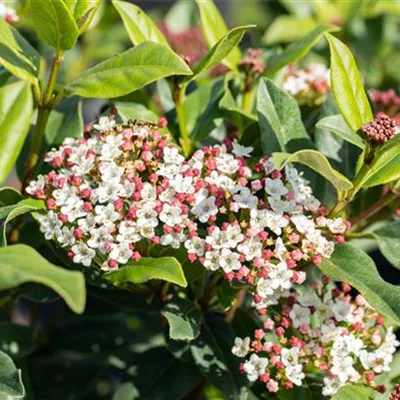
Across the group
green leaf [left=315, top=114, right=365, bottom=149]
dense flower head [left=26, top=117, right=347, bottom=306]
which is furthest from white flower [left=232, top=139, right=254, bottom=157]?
green leaf [left=315, top=114, right=365, bottom=149]

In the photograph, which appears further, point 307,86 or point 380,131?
point 307,86

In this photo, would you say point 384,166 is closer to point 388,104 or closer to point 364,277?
point 364,277

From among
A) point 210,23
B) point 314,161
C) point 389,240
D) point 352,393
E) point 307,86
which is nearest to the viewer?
point 314,161

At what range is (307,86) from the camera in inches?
70.9

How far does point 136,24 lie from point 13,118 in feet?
0.86

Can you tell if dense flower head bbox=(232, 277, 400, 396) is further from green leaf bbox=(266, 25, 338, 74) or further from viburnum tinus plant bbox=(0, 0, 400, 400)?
green leaf bbox=(266, 25, 338, 74)

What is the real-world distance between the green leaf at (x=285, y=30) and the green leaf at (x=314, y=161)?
0.92 meters

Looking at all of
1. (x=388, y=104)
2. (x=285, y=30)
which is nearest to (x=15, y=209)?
(x=388, y=104)

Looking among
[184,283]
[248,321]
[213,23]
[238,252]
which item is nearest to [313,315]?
[248,321]

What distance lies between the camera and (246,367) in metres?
1.32

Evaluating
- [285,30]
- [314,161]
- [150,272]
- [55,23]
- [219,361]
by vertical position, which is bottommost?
[219,361]

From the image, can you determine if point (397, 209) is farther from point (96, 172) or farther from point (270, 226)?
point (96, 172)

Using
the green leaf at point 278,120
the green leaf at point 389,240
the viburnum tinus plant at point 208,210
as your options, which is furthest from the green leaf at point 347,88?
the green leaf at point 389,240

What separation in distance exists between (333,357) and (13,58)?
658 millimetres
